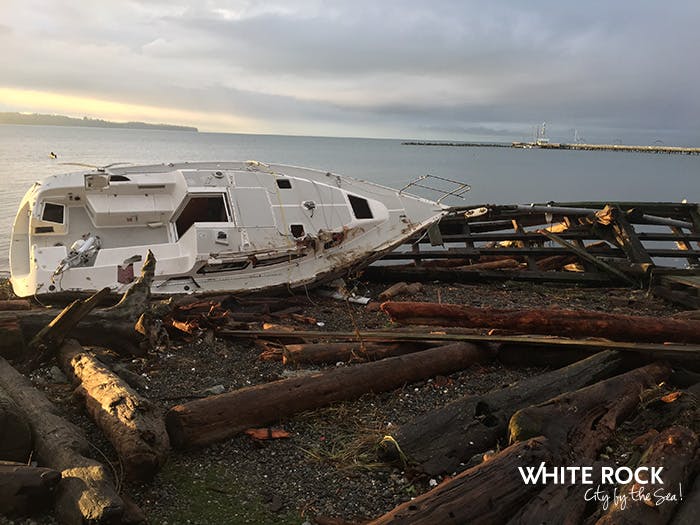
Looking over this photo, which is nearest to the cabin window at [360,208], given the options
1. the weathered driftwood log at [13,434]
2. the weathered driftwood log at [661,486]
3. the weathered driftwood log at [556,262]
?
the weathered driftwood log at [556,262]

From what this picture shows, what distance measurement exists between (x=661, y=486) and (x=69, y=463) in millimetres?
4964

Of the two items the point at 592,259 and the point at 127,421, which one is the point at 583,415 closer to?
the point at 127,421

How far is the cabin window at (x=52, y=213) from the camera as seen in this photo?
11602mm

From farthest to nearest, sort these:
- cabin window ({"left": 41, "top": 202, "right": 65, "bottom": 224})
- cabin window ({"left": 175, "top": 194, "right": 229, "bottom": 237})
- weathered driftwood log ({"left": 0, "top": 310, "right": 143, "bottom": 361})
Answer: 1. cabin window ({"left": 175, "top": 194, "right": 229, "bottom": 237})
2. cabin window ({"left": 41, "top": 202, "right": 65, "bottom": 224})
3. weathered driftwood log ({"left": 0, "top": 310, "right": 143, "bottom": 361})

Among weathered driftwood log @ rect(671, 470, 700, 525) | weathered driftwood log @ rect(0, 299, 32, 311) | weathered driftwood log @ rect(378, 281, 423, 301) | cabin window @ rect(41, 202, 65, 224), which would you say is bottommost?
weathered driftwood log @ rect(378, 281, 423, 301)

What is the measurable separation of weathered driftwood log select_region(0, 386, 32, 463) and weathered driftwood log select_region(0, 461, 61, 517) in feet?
1.83

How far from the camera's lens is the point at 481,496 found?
4227mm

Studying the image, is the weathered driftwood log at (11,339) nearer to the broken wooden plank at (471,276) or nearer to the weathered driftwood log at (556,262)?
the broken wooden plank at (471,276)

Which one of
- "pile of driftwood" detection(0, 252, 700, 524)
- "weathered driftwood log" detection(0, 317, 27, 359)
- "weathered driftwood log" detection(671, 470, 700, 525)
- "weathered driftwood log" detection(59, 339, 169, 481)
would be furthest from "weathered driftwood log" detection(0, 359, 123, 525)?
"weathered driftwood log" detection(671, 470, 700, 525)

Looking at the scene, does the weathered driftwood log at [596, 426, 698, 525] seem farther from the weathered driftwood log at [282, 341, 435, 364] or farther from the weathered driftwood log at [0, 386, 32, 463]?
the weathered driftwood log at [0, 386, 32, 463]

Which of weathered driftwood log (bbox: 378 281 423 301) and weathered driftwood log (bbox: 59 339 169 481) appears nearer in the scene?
weathered driftwood log (bbox: 59 339 169 481)

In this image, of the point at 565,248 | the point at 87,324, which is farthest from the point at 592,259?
the point at 87,324

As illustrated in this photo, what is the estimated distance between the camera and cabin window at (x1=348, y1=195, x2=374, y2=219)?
47.8ft

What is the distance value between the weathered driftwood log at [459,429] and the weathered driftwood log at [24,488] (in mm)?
3014
